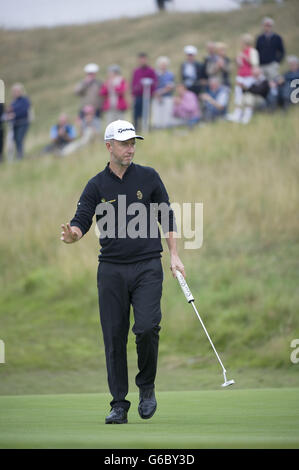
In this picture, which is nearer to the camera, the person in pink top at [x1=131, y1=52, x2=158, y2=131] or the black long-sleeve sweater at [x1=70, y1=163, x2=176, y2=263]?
the black long-sleeve sweater at [x1=70, y1=163, x2=176, y2=263]

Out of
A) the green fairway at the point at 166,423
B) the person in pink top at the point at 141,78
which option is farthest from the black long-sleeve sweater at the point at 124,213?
the person in pink top at the point at 141,78

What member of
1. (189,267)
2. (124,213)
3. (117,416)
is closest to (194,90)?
(189,267)

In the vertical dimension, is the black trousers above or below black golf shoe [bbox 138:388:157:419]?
above

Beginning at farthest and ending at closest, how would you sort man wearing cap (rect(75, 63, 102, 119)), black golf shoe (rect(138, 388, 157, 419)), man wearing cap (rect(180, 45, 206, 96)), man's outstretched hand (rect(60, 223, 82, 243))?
man wearing cap (rect(75, 63, 102, 119)) → man wearing cap (rect(180, 45, 206, 96)) → black golf shoe (rect(138, 388, 157, 419)) → man's outstretched hand (rect(60, 223, 82, 243))

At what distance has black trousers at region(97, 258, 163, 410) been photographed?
26.3 feet

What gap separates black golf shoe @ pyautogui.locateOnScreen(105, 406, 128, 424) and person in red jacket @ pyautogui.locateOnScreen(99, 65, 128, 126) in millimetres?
17191

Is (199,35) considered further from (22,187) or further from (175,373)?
(175,373)

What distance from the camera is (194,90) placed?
24.8 meters

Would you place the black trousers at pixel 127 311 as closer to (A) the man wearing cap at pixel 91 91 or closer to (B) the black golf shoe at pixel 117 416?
(B) the black golf shoe at pixel 117 416

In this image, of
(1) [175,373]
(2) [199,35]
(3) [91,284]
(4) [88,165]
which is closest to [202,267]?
(3) [91,284]

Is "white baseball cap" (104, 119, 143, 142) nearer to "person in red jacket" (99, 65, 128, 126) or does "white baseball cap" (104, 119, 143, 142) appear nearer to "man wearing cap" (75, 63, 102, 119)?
"person in red jacket" (99, 65, 128, 126)

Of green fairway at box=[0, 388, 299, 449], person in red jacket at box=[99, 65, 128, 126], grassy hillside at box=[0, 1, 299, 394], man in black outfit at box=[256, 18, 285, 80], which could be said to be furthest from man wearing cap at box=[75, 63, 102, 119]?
green fairway at box=[0, 388, 299, 449]

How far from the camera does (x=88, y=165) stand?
26781 mm
